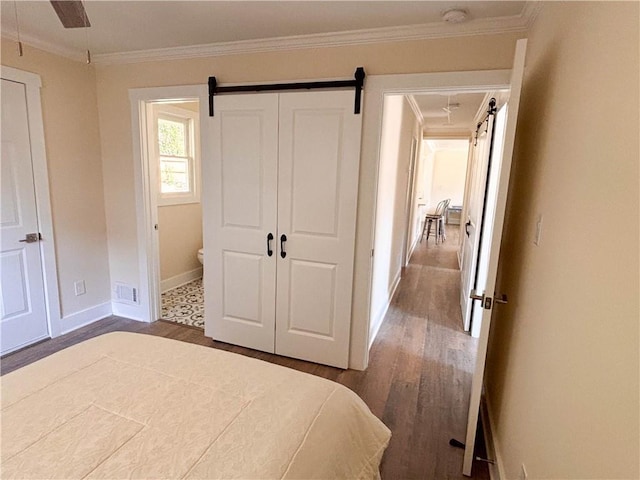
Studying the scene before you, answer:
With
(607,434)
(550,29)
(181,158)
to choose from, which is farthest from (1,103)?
(607,434)

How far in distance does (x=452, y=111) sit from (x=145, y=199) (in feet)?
12.9

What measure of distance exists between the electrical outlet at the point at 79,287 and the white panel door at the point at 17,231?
29cm

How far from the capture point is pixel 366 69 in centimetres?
233

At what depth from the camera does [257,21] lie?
2178 mm

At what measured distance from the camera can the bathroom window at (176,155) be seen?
4.01 m

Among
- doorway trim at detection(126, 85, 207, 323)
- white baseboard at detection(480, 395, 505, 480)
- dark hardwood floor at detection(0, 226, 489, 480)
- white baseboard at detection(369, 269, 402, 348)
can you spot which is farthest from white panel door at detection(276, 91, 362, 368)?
white baseboard at detection(480, 395, 505, 480)

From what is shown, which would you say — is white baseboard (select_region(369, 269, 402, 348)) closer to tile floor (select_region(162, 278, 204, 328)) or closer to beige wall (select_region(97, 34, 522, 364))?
beige wall (select_region(97, 34, 522, 364))

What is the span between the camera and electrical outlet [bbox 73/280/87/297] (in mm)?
3172

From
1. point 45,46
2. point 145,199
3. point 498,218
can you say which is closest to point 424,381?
point 498,218

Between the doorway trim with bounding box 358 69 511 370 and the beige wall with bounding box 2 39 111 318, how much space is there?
8.03 feet

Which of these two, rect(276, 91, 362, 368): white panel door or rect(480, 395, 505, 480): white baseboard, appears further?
rect(276, 91, 362, 368): white panel door

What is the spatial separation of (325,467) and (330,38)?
2375 mm

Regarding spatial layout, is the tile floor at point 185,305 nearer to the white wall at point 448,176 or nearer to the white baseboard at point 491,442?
the white baseboard at point 491,442

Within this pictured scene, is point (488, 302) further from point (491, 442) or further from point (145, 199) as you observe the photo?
point (145, 199)
